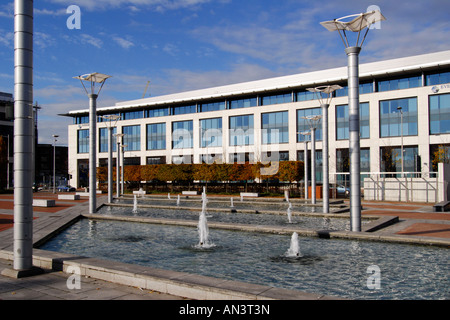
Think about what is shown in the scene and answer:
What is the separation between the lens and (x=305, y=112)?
57344 mm

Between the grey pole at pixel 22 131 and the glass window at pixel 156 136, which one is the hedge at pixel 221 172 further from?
the grey pole at pixel 22 131

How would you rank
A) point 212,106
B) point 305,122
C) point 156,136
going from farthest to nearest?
1. point 156,136
2. point 212,106
3. point 305,122

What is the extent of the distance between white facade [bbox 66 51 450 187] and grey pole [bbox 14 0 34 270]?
4659 centimetres

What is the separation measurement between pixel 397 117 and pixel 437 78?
21.6 feet

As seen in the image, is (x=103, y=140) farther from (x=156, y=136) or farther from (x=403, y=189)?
(x=403, y=189)

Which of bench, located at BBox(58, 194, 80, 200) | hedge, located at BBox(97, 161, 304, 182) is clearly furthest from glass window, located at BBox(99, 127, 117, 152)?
bench, located at BBox(58, 194, 80, 200)

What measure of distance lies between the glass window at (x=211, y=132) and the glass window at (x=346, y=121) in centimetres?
1954

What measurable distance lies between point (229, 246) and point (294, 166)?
34653 mm

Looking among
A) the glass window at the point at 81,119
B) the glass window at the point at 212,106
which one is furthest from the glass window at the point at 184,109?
the glass window at the point at 81,119

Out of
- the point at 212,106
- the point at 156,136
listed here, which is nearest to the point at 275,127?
the point at 212,106

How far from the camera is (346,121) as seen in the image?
54.2 meters

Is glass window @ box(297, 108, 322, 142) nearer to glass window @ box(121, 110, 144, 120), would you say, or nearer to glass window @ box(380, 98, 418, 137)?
glass window @ box(380, 98, 418, 137)

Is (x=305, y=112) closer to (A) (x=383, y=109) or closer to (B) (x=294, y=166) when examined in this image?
(A) (x=383, y=109)

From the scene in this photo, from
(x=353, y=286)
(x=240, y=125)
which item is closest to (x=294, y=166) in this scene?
(x=240, y=125)
